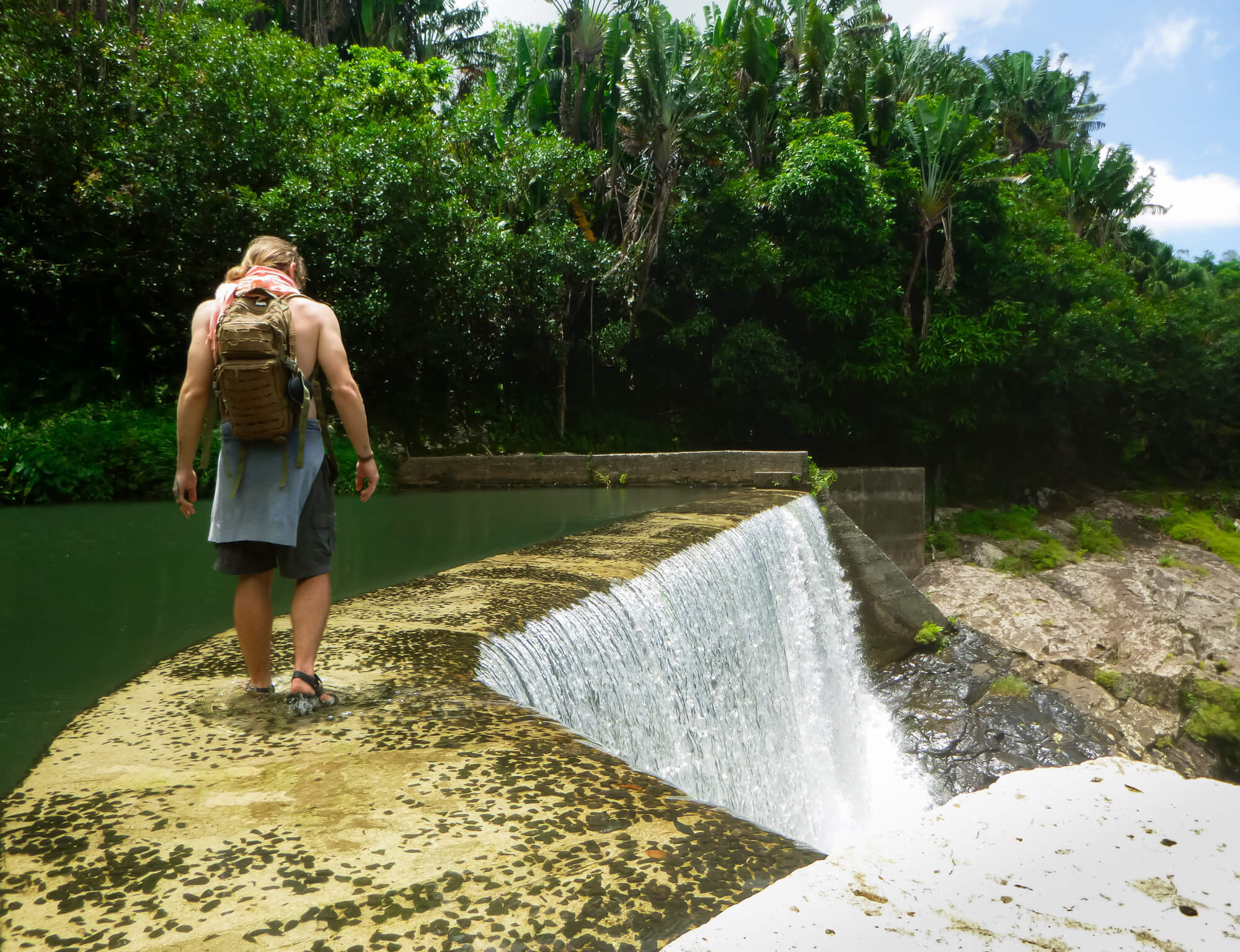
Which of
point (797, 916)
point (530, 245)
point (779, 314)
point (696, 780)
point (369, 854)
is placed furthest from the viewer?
point (779, 314)

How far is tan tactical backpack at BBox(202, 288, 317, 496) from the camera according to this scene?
7.59ft

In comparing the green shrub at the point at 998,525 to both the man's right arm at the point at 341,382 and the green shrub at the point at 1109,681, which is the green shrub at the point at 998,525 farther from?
the man's right arm at the point at 341,382

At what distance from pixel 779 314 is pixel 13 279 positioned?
44.0 ft

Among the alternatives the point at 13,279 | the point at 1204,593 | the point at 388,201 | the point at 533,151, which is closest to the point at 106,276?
the point at 13,279

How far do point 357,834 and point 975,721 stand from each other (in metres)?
8.89

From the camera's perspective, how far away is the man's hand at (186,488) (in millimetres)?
2510

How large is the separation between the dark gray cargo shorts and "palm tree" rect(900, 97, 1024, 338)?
17.0 m

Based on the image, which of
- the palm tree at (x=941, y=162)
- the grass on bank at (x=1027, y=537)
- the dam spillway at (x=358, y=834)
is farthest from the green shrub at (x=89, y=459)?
the palm tree at (x=941, y=162)

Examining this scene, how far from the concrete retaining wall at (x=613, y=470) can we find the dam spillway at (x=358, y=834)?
8.10 m

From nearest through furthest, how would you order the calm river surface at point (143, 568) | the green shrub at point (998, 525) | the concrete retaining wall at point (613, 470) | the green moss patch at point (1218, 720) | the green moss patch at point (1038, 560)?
1. the calm river surface at point (143, 568)
2. the concrete retaining wall at point (613, 470)
3. the green moss patch at point (1218, 720)
4. the green moss patch at point (1038, 560)
5. the green shrub at point (998, 525)

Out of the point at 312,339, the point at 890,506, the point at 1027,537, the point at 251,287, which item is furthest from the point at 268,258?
the point at 1027,537

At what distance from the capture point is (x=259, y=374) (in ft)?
7.64

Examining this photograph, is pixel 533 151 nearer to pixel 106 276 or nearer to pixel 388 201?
pixel 388 201

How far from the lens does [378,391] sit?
15.5 m
